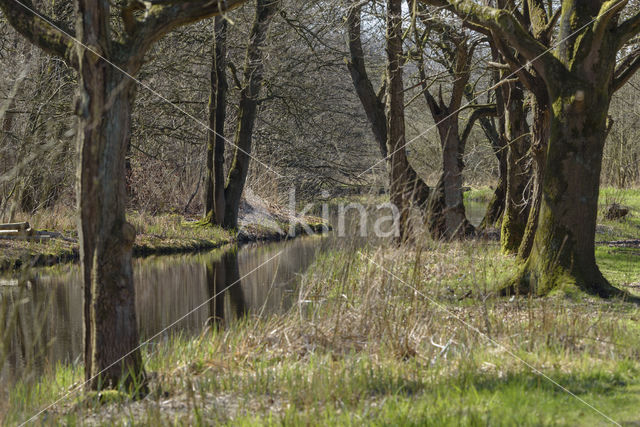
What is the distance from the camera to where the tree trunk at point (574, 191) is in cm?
787

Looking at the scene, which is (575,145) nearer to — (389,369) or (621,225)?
(389,369)

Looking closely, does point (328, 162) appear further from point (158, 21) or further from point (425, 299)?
point (158, 21)

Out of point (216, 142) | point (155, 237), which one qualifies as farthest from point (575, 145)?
point (216, 142)

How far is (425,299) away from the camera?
21.9 feet

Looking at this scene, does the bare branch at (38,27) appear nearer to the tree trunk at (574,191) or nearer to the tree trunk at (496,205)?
the tree trunk at (574,191)

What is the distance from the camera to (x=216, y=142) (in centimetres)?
1811

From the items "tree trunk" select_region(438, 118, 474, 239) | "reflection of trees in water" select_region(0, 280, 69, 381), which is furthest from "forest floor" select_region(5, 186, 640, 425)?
"tree trunk" select_region(438, 118, 474, 239)

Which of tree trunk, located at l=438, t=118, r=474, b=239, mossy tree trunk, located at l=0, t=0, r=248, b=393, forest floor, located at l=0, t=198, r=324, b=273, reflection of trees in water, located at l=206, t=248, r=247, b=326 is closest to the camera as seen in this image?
mossy tree trunk, located at l=0, t=0, r=248, b=393

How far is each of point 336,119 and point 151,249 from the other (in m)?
10.9

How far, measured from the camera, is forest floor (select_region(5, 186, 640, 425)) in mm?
4246

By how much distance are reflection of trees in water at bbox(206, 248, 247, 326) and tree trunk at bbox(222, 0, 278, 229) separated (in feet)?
7.71

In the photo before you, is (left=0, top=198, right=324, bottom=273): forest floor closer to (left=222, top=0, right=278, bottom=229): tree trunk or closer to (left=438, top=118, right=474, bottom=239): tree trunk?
(left=222, top=0, right=278, bottom=229): tree trunk

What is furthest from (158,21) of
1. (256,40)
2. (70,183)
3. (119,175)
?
(256,40)

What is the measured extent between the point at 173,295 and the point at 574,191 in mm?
6703
